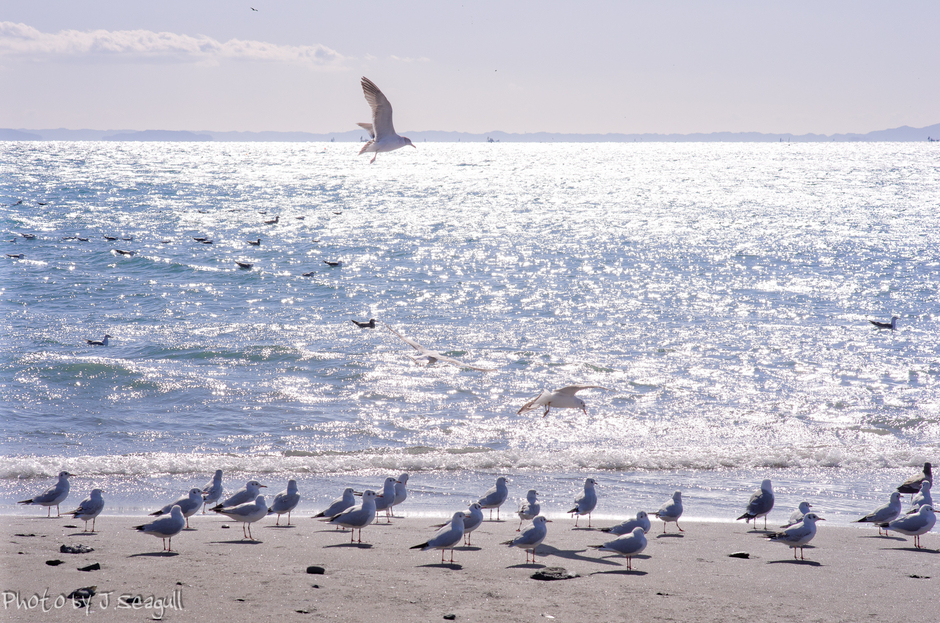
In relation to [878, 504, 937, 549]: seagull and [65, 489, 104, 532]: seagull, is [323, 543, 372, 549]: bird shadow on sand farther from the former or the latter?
[878, 504, 937, 549]: seagull

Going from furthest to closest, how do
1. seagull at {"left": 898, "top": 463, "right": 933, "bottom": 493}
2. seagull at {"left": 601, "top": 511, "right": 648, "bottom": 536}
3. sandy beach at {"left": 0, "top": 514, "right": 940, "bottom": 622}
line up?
seagull at {"left": 898, "top": 463, "right": 933, "bottom": 493}
seagull at {"left": 601, "top": 511, "right": 648, "bottom": 536}
sandy beach at {"left": 0, "top": 514, "right": 940, "bottom": 622}

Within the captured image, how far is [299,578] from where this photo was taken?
22.8 ft

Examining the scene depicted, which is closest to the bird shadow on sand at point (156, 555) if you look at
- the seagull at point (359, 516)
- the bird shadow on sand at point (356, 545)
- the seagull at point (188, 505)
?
the seagull at point (188, 505)

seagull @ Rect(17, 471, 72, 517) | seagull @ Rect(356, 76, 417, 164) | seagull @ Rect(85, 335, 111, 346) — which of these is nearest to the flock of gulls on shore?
seagull @ Rect(17, 471, 72, 517)

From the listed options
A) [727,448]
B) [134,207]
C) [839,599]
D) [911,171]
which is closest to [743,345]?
[727,448]

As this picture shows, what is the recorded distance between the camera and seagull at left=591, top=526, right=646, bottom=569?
7.61 meters

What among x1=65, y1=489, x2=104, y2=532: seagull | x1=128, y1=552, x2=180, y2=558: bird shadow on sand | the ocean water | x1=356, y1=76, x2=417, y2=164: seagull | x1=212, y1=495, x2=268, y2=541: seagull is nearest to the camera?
x1=128, y1=552, x2=180, y2=558: bird shadow on sand

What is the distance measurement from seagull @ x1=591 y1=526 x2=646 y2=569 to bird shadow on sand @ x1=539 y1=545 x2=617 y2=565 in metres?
0.19

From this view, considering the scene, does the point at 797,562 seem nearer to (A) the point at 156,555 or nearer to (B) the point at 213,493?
(A) the point at 156,555

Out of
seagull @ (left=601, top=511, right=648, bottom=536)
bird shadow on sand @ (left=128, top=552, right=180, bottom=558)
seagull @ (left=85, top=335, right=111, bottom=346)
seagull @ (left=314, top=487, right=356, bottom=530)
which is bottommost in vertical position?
bird shadow on sand @ (left=128, top=552, right=180, bottom=558)

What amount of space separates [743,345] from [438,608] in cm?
1816

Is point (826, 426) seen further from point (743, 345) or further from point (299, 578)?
point (299, 578)

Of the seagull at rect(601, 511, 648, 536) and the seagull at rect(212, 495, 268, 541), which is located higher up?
the seagull at rect(601, 511, 648, 536)

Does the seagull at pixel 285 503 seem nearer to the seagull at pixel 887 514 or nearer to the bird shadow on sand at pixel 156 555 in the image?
the bird shadow on sand at pixel 156 555
